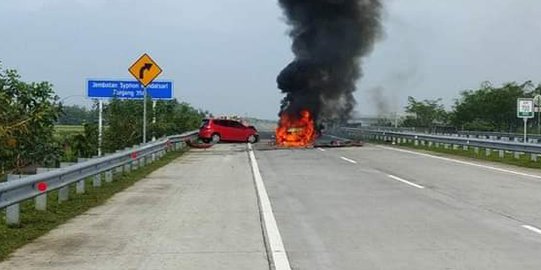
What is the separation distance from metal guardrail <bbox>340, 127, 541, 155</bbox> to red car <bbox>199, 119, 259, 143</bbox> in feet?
30.3

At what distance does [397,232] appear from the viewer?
34.6 ft

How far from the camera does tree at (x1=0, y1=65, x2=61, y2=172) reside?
642 inches

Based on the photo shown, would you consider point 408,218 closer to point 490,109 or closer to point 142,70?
point 142,70

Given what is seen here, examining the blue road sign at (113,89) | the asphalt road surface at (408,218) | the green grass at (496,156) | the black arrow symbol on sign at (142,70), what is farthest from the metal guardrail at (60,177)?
the blue road sign at (113,89)

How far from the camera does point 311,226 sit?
1111cm

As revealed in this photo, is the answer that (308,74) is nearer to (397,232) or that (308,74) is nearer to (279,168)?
(279,168)

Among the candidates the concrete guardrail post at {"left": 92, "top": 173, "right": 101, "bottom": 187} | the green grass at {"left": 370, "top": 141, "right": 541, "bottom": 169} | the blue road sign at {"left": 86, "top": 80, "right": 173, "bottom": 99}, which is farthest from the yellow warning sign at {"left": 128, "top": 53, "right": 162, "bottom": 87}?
the green grass at {"left": 370, "top": 141, "right": 541, "bottom": 169}

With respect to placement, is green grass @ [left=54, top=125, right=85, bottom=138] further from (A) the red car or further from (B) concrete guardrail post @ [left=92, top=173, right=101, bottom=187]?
(A) the red car

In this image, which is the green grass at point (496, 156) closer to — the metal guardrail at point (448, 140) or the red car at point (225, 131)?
the metal guardrail at point (448, 140)

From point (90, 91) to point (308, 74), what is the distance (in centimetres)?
1299

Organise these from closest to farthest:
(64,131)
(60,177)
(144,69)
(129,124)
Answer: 1. (60,177)
2. (64,131)
3. (144,69)
4. (129,124)

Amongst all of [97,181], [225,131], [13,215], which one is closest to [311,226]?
[13,215]

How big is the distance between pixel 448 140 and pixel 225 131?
16.5 meters

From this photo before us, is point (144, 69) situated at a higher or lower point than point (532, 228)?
higher
